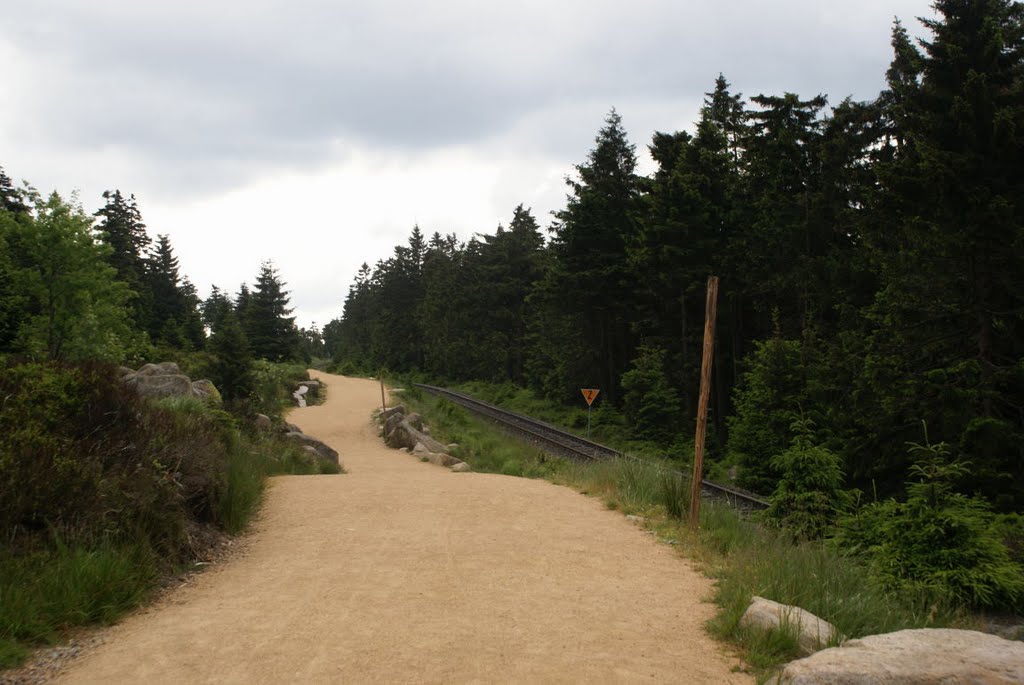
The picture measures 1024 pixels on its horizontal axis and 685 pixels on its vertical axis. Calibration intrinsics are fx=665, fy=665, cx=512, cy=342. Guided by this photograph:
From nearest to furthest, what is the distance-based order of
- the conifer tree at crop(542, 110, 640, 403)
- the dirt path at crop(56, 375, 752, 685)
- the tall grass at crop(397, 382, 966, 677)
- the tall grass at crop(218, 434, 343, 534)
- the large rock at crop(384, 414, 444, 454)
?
the dirt path at crop(56, 375, 752, 685) → the tall grass at crop(397, 382, 966, 677) → the tall grass at crop(218, 434, 343, 534) → the large rock at crop(384, 414, 444, 454) → the conifer tree at crop(542, 110, 640, 403)

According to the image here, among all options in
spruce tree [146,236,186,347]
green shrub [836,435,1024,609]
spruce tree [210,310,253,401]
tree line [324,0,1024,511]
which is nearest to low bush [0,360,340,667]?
green shrub [836,435,1024,609]

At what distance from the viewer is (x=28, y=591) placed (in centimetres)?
480

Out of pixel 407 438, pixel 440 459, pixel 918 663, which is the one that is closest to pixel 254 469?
pixel 440 459

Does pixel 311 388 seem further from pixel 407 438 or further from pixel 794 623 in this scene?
pixel 794 623

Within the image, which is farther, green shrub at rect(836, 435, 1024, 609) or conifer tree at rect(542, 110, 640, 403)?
conifer tree at rect(542, 110, 640, 403)

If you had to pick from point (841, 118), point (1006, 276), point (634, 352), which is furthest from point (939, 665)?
point (634, 352)

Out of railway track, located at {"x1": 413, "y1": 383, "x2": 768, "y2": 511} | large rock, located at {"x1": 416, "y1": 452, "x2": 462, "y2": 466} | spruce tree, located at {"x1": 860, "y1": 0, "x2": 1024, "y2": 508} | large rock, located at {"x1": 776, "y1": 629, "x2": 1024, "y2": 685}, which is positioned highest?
spruce tree, located at {"x1": 860, "y1": 0, "x2": 1024, "y2": 508}

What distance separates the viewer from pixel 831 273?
2223cm

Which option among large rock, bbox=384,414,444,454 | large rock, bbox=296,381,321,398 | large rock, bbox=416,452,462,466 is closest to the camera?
large rock, bbox=416,452,462,466

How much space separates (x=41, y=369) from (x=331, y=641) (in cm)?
508

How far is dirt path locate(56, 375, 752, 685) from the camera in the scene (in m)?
4.25

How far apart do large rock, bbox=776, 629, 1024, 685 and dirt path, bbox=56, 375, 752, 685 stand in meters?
0.73

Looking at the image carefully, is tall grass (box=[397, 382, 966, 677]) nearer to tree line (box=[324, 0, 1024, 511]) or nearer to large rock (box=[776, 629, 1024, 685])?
large rock (box=[776, 629, 1024, 685])

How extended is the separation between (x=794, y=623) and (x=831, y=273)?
66.1 ft
